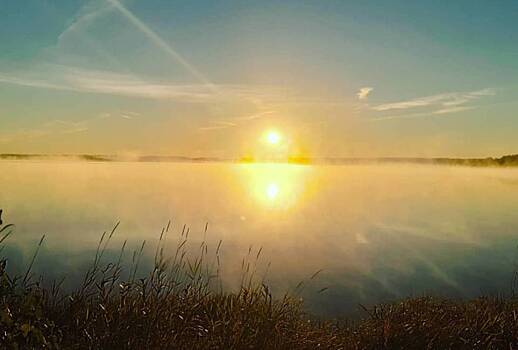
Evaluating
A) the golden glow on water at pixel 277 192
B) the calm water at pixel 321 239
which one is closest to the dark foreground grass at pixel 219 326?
the calm water at pixel 321 239

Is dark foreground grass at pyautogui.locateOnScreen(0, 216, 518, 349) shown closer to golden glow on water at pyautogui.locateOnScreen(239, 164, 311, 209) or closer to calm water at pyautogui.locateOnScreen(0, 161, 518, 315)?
calm water at pyautogui.locateOnScreen(0, 161, 518, 315)

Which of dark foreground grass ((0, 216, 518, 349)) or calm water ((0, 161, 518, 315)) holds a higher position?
dark foreground grass ((0, 216, 518, 349))

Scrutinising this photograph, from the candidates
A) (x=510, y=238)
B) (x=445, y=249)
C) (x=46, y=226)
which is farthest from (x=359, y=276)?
(x=46, y=226)

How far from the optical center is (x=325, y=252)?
2281 cm

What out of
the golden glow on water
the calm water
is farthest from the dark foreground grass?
the golden glow on water

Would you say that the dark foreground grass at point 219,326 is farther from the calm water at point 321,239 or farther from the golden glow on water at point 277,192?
the golden glow on water at point 277,192

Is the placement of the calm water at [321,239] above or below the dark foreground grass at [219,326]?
below

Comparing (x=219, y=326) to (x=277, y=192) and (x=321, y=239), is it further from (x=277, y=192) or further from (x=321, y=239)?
(x=277, y=192)

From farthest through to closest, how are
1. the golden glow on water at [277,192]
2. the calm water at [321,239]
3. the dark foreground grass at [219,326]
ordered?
1. the golden glow on water at [277,192]
2. the calm water at [321,239]
3. the dark foreground grass at [219,326]

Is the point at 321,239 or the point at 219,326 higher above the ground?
the point at 219,326

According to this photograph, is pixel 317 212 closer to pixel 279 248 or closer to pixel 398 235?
pixel 398 235

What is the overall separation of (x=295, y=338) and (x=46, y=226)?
2247 cm

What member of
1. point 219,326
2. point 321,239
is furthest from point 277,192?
point 219,326

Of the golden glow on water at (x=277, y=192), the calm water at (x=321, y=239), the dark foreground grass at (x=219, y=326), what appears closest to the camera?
the dark foreground grass at (x=219, y=326)
